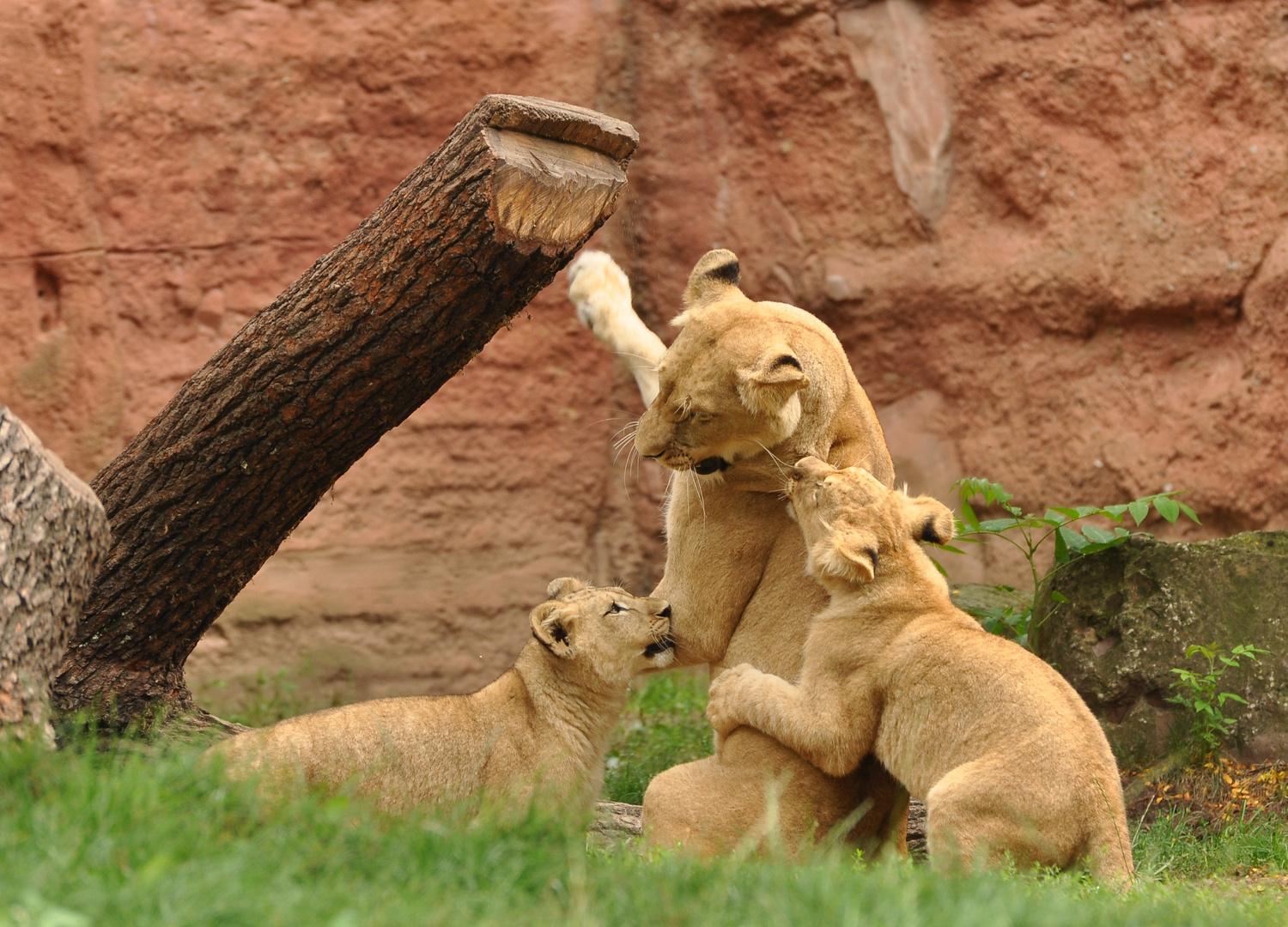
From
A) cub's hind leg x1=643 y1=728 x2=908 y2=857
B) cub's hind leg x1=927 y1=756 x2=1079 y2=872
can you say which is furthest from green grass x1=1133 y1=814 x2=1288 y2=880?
cub's hind leg x1=643 y1=728 x2=908 y2=857

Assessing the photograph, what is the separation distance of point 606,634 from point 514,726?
1.74 feet

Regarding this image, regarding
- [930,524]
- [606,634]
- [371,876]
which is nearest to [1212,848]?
[930,524]

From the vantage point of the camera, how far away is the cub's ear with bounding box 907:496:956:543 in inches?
203

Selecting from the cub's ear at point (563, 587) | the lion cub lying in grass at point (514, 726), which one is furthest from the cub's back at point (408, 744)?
→ the cub's ear at point (563, 587)

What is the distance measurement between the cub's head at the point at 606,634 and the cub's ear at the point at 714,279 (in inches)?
49.6

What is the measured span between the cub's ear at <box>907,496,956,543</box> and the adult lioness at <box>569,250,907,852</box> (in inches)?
12.0

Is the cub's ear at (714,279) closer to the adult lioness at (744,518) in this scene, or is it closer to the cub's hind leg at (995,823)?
the adult lioness at (744,518)

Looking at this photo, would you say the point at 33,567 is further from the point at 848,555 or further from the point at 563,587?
the point at 848,555

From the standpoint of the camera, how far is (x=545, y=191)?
4.86 meters

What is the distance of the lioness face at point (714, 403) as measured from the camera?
4902 millimetres

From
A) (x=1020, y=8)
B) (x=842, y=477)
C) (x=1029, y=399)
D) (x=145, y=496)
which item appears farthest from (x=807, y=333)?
(x=1020, y=8)

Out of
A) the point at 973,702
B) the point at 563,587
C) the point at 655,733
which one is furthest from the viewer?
the point at 655,733

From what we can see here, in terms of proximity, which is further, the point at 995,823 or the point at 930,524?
the point at 930,524

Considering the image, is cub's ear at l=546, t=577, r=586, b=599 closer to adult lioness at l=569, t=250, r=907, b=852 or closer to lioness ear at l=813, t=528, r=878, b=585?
adult lioness at l=569, t=250, r=907, b=852
